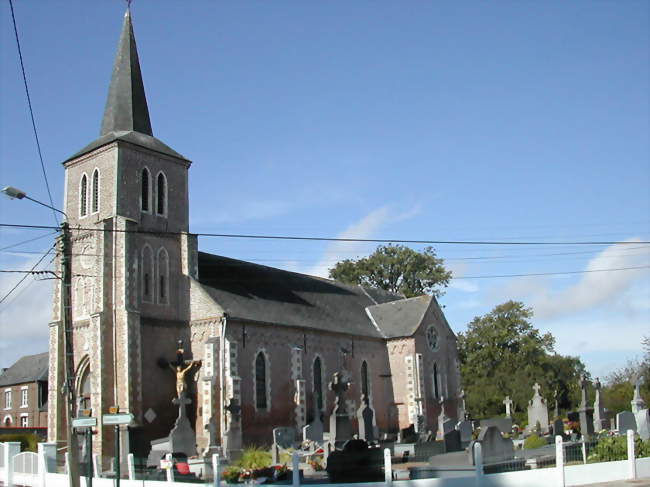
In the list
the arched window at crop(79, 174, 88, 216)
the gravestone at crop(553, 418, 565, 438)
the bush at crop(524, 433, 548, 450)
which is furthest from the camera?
the arched window at crop(79, 174, 88, 216)

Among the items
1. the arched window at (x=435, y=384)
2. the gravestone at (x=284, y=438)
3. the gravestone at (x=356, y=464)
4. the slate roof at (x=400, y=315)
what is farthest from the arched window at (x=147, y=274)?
the arched window at (x=435, y=384)

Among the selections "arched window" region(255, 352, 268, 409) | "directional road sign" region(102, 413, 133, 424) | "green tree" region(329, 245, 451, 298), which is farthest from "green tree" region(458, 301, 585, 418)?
"directional road sign" region(102, 413, 133, 424)

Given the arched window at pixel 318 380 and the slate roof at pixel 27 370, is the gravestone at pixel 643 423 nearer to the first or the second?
the arched window at pixel 318 380

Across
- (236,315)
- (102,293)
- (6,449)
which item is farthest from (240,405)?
(6,449)

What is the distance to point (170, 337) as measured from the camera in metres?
33.8

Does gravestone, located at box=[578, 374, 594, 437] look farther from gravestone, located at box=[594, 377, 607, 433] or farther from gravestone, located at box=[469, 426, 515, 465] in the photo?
gravestone, located at box=[469, 426, 515, 465]

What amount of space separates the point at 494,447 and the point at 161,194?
21.1m

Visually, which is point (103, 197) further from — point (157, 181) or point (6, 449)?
point (6, 449)

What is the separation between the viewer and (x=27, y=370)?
2431 inches

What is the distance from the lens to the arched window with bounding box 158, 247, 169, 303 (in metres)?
34.2

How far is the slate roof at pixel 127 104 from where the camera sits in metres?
35.6

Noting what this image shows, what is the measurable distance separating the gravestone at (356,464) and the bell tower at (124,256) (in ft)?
44.5

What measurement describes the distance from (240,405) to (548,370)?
35834 mm

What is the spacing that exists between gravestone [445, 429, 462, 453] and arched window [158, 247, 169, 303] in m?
14.9
